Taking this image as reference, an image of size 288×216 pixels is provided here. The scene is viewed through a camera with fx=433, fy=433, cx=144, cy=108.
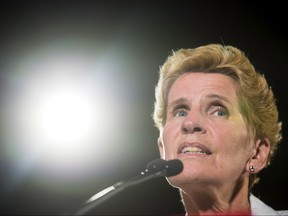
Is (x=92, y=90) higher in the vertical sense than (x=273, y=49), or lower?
higher

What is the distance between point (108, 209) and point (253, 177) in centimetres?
109

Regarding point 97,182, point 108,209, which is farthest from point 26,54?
point 108,209

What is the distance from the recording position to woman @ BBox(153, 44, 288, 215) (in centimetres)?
165

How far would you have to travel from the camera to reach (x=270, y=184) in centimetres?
240

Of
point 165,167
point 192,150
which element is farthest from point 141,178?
point 192,150

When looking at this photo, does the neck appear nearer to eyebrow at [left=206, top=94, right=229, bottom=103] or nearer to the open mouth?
the open mouth

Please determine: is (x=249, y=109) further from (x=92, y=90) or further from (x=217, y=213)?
(x=92, y=90)

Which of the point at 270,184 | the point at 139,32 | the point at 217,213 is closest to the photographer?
the point at 217,213

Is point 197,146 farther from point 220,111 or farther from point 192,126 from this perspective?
point 220,111

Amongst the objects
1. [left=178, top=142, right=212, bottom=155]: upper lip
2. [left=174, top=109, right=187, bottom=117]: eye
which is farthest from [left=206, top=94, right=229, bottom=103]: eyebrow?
[left=178, top=142, right=212, bottom=155]: upper lip

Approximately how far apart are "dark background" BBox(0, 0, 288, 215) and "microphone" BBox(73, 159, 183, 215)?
1.23m

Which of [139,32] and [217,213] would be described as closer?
[217,213]

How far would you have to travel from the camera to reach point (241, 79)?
6.00 feet

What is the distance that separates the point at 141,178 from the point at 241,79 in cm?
79
